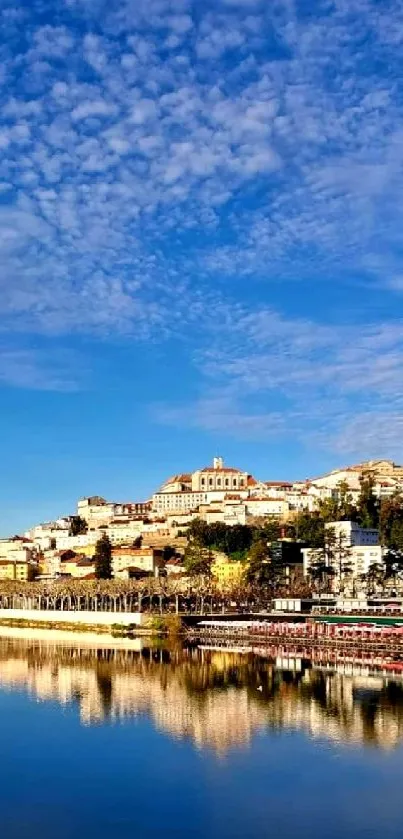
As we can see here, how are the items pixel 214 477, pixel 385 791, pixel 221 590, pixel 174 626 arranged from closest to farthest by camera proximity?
pixel 385 791, pixel 174 626, pixel 221 590, pixel 214 477

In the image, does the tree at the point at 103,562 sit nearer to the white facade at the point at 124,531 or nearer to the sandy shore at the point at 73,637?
the white facade at the point at 124,531

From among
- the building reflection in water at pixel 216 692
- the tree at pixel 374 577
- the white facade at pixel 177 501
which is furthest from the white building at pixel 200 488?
the building reflection in water at pixel 216 692

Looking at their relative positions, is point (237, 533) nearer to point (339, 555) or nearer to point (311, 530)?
point (311, 530)

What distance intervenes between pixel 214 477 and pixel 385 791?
249 feet

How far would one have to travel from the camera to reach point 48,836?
1335cm

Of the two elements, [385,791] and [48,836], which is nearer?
[48,836]

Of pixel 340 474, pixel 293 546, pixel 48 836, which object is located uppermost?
pixel 340 474

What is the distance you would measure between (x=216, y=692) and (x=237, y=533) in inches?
1625

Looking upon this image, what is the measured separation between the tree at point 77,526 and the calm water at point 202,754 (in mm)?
62077

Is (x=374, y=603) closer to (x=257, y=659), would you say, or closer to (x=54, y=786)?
(x=257, y=659)

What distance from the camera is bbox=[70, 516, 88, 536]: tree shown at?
91.9m

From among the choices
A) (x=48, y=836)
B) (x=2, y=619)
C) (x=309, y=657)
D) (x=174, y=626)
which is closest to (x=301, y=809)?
(x=48, y=836)

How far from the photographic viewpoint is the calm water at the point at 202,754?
45.8 ft

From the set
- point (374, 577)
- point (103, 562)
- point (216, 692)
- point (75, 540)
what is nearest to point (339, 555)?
point (374, 577)
